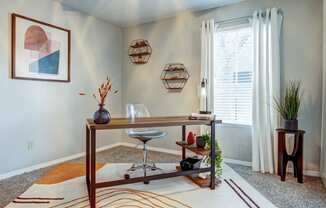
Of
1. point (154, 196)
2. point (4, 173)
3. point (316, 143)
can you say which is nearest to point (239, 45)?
point (316, 143)

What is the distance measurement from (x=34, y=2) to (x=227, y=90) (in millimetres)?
3213

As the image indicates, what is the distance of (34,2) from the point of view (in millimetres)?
3451

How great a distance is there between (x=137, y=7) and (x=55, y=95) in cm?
199

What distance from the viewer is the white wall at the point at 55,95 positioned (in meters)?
3.14

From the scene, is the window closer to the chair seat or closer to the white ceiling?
the white ceiling

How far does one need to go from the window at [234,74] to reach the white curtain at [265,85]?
21 cm

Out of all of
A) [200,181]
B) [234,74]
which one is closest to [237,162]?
[200,181]

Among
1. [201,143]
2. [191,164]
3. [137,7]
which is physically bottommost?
[191,164]

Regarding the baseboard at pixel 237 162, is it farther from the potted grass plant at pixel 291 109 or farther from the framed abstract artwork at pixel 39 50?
the framed abstract artwork at pixel 39 50

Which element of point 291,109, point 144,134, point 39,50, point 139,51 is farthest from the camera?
point 139,51

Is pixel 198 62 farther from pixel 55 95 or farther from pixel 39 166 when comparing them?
pixel 39 166

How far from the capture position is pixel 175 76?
Result: 14.6ft

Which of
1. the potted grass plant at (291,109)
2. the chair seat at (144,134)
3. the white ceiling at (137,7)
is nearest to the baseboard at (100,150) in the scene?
the potted grass plant at (291,109)

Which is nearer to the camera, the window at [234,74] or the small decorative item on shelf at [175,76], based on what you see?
the window at [234,74]
